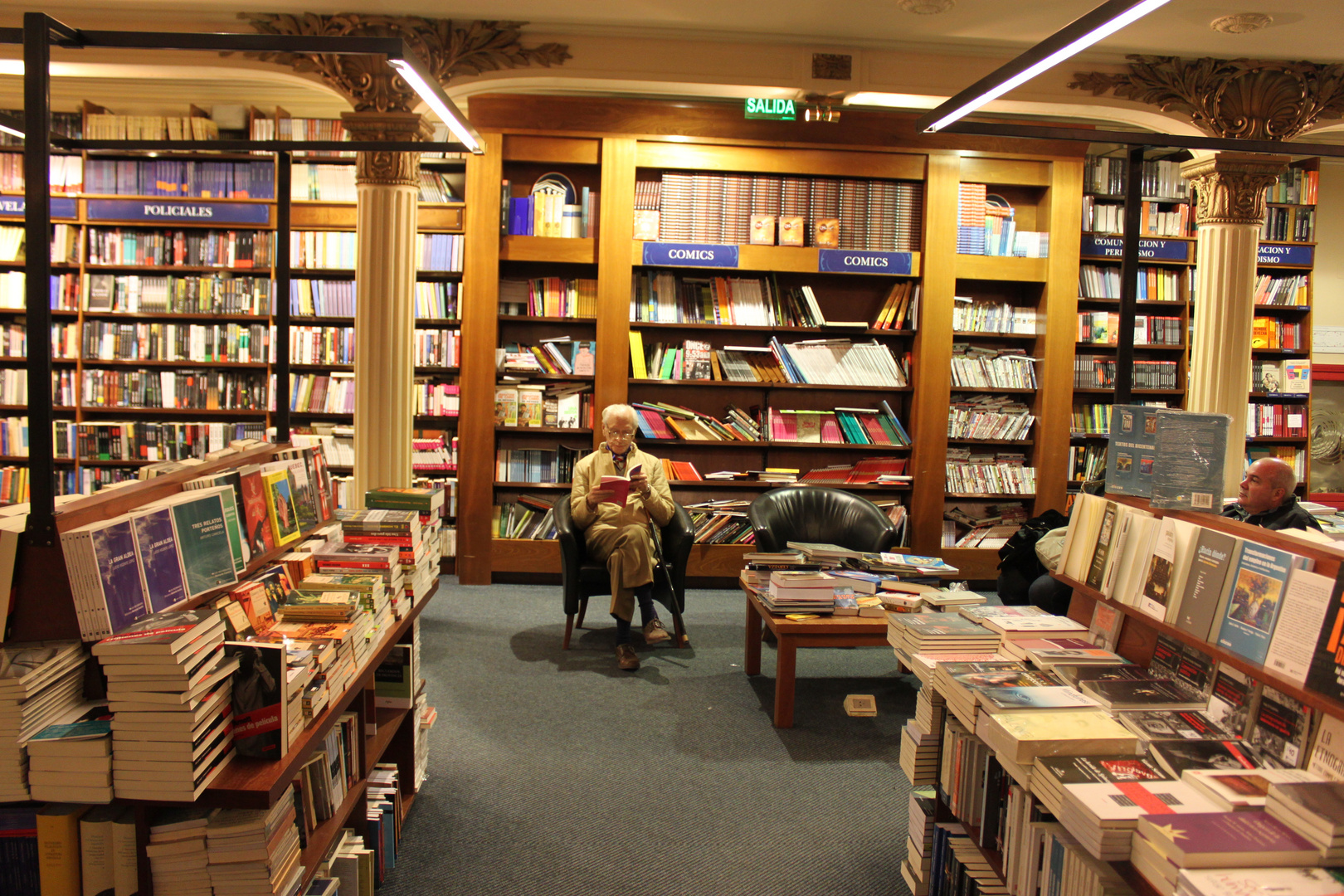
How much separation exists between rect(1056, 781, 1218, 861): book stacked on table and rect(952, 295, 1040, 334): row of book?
4704mm

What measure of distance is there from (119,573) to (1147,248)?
21.4 ft

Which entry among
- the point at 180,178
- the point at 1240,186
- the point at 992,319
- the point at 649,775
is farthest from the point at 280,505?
the point at 1240,186

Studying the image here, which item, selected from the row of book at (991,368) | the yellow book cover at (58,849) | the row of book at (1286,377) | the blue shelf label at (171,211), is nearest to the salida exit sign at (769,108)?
the row of book at (991,368)

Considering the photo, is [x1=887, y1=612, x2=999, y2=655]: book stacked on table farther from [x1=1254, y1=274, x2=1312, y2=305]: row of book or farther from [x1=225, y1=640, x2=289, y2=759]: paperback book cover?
[x1=1254, y1=274, x2=1312, y2=305]: row of book

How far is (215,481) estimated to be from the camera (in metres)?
2.25

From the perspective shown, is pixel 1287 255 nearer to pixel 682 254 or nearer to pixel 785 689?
pixel 682 254

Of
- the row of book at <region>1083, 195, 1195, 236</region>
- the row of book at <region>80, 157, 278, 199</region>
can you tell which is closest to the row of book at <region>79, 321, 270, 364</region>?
the row of book at <region>80, 157, 278, 199</region>

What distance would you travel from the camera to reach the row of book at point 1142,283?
20.1 feet

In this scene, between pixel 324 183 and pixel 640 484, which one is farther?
pixel 324 183

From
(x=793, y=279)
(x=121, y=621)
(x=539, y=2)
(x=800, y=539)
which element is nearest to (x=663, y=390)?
(x=793, y=279)

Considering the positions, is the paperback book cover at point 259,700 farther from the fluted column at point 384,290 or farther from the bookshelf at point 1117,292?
the bookshelf at point 1117,292

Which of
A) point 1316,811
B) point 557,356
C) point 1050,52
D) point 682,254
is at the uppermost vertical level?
point 1050,52

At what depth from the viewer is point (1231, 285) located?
523cm

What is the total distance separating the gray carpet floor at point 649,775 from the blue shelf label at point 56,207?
3.88 m
